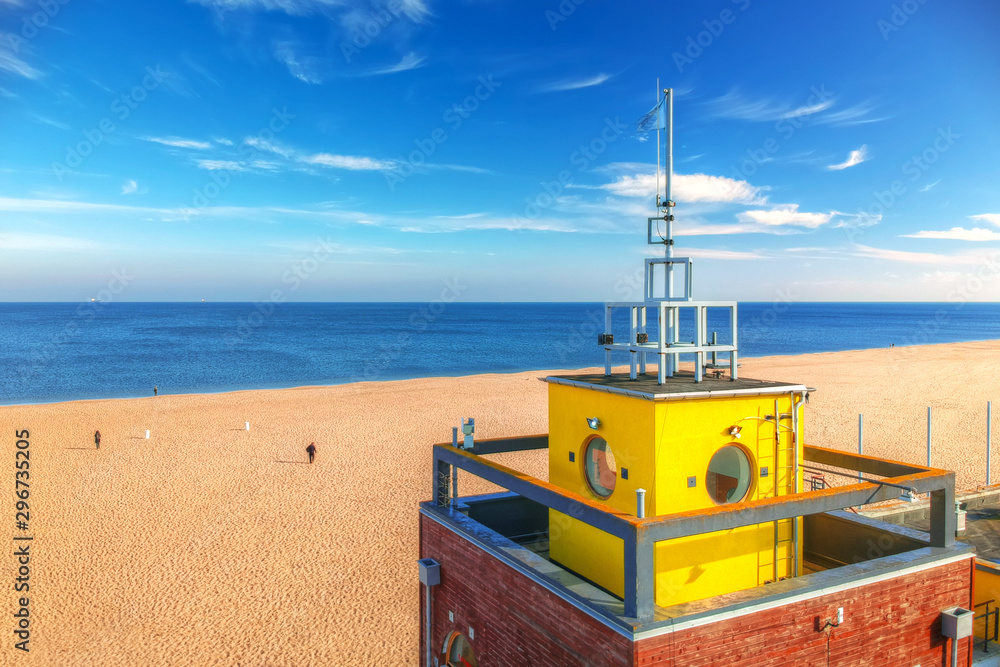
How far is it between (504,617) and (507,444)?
2.61 m

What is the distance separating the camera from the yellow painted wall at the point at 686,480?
215 inches

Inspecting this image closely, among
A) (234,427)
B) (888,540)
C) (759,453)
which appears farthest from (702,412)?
(234,427)

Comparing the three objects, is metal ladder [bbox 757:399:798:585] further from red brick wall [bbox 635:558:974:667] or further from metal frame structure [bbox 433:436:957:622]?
red brick wall [bbox 635:558:974:667]

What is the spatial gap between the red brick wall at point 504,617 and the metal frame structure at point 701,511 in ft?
1.73

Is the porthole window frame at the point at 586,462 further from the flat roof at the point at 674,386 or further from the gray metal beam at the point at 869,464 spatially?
the gray metal beam at the point at 869,464

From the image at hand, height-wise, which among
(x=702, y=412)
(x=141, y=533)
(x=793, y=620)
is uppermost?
(x=702, y=412)

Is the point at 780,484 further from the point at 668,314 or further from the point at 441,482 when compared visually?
the point at 441,482

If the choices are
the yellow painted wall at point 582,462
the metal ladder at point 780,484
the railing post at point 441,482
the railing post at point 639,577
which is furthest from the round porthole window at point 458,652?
the metal ladder at point 780,484

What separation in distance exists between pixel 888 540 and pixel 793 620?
2.80 m

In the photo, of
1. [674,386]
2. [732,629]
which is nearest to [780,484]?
[674,386]

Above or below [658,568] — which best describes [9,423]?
below

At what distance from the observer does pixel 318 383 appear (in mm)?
59750

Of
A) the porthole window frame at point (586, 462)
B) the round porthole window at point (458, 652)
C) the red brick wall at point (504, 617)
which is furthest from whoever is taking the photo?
the round porthole window at point (458, 652)

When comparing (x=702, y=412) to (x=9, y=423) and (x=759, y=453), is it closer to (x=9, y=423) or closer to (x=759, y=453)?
(x=759, y=453)
